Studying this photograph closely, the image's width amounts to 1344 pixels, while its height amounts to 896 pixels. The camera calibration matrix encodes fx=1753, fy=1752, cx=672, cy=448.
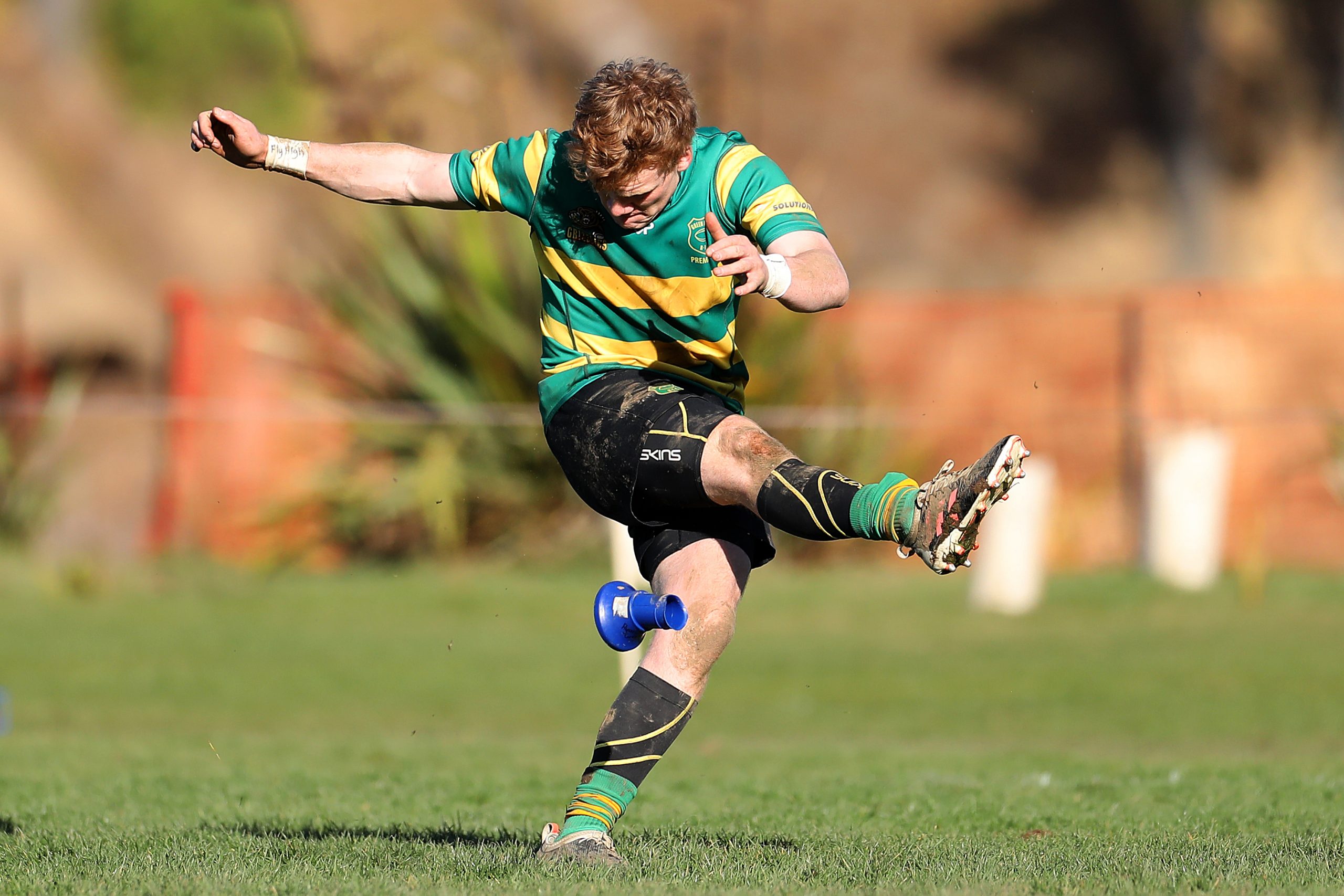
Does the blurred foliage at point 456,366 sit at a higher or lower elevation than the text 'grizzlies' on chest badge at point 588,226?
higher

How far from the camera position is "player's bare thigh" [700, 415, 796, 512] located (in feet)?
13.9

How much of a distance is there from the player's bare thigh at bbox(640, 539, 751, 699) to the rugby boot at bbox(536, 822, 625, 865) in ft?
1.50

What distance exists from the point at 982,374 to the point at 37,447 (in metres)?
9.50

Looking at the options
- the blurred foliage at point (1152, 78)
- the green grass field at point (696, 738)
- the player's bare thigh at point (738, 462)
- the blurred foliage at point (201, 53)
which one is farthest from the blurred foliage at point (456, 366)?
the blurred foliage at point (1152, 78)

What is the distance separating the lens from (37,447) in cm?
1731

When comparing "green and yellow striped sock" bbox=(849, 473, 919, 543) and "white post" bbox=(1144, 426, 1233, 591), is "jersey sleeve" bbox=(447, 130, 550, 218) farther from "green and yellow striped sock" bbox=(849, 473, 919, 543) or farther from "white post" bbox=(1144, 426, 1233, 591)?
"white post" bbox=(1144, 426, 1233, 591)

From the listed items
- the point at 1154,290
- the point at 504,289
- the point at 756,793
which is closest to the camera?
the point at 756,793

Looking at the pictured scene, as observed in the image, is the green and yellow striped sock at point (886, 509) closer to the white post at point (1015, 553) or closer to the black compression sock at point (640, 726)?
the black compression sock at point (640, 726)

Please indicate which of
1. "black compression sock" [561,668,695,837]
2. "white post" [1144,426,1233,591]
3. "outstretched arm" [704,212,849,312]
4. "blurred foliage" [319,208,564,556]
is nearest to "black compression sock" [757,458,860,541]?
"outstretched arm" [704,212,849,312]

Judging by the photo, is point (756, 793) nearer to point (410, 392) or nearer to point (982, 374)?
point (410, 392)

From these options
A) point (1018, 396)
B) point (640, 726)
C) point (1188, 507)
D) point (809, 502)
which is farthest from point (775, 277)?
point (1018, 396)

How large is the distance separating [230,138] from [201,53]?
107 ft

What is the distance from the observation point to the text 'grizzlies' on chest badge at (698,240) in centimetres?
455

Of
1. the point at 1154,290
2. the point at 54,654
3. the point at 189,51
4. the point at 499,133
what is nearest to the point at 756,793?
the point at 54,654
